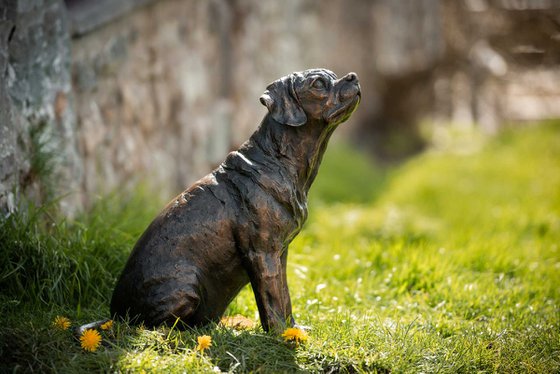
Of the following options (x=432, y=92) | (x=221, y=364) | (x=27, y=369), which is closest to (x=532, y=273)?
(x=221, y=364)

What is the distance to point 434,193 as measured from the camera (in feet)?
25.4

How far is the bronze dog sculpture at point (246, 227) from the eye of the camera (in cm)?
306

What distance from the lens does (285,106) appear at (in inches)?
122

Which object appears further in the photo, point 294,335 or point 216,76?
point 216,76

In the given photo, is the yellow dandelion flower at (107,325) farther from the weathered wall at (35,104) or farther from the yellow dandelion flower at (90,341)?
the weathered wall at (35,104)

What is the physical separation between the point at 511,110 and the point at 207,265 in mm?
10037

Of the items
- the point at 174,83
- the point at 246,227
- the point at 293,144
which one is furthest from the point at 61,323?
the point at 174,83

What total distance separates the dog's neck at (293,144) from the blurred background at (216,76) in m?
1.51

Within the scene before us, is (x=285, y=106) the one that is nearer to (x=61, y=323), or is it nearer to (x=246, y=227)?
(x=246, y=227)

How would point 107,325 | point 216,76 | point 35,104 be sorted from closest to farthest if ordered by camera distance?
1. point 107,325
2. point 35,104
3. point 216,76

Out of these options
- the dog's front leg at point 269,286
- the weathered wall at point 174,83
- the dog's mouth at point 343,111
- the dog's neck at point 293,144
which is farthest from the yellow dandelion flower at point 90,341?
the weathered wall at point 174,83

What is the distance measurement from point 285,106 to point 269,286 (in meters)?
0.83

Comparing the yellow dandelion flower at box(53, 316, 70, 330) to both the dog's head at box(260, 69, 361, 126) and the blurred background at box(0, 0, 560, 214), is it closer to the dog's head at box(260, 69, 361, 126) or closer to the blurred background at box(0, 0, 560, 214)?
the blurred background at box(0, 0, 560, 214)

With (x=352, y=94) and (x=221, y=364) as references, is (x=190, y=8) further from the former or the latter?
(x=221, y=364)
